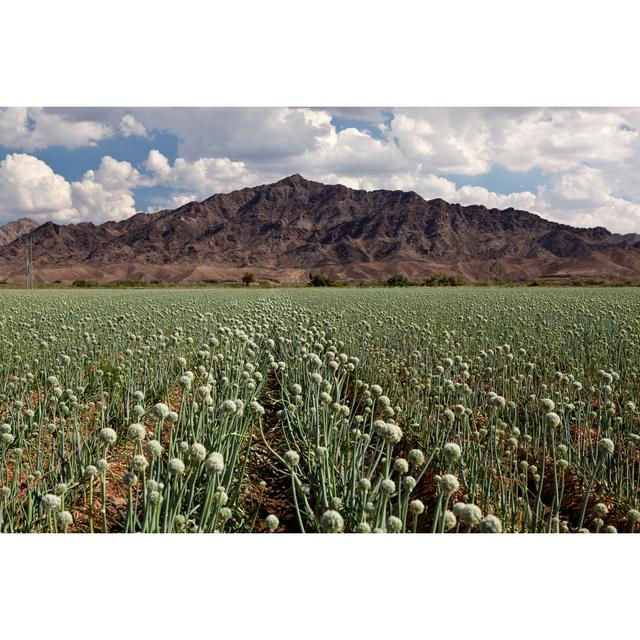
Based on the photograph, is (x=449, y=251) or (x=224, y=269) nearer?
(x=224, y=269)

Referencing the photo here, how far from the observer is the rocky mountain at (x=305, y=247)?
5782 inches

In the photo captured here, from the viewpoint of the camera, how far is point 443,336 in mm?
8359

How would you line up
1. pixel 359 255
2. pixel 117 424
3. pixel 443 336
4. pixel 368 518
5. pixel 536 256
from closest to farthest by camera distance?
pixel 368 518, pixel 117 424, pixel 443 336, pixel 536 256, pixel 359 255

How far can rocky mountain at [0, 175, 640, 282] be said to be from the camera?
146875 mm

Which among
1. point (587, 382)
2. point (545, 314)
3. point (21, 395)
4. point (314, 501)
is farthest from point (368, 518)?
point (545, 314)

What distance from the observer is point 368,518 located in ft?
8.72

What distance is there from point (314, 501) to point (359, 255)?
168 metres

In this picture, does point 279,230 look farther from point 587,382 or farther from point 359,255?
point 587,382

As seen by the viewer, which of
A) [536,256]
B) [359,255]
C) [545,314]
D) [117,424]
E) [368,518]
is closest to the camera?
[368,518]

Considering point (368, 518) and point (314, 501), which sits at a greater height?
point (368, 518)

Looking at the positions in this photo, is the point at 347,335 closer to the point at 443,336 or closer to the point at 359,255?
the point at 443,336

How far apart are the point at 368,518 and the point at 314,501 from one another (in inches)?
32.6


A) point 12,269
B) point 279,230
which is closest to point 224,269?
point 279,230

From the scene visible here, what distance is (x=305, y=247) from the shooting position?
175 metres
